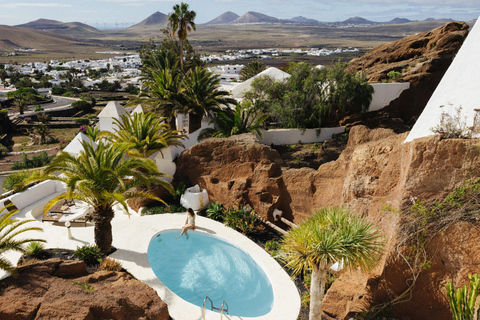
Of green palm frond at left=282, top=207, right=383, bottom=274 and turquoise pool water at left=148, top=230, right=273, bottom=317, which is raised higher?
green palm frond at left=282, top=207, right=383, bottom=274

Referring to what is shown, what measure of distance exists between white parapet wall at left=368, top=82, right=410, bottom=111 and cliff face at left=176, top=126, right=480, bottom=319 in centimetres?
1018

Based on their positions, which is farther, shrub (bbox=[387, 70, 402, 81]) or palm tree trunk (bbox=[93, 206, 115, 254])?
shrub (bbox=[387, 70, 402, 81])

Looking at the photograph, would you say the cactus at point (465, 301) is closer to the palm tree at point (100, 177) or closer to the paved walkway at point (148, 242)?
the paved walkway at point (148, 242)

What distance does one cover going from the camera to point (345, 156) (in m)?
12.5

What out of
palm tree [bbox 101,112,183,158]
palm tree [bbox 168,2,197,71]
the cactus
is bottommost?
the cactus

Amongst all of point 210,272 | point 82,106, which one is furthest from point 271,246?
point 82,106

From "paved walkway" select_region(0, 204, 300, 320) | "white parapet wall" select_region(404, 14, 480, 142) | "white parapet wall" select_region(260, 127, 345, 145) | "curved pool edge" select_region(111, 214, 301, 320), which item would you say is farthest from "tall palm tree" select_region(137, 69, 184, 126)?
"white parapet wall" select_region(404, 14, 480, 142)

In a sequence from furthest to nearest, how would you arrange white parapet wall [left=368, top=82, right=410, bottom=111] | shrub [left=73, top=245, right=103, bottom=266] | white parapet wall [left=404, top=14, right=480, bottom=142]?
white parapet wall [left=368, top=82, right=410, bottom=111] → shrub [left=73, top=245, right=103, bottom=266] → white parapet wall [left=404, top=14, right=480, bottom=142]

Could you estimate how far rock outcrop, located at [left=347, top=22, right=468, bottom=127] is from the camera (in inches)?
915

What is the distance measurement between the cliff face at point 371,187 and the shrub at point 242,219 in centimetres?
48

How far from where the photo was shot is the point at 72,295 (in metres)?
7.57

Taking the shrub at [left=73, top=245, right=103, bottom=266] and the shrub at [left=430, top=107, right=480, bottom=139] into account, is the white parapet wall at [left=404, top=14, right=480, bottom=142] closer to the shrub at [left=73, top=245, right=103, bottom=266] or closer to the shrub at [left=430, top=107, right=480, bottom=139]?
the shrub at [left=430, top=107, right=480, bottom=139]

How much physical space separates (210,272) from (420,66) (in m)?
20.8

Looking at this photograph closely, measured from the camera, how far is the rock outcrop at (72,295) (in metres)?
7.09
